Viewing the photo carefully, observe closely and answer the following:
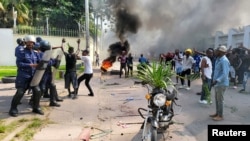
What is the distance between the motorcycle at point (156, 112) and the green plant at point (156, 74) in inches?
4.0

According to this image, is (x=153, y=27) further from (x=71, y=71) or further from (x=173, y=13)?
(x=71, y=71)

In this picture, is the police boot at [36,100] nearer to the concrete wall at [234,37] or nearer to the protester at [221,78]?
the protester at [221,78]

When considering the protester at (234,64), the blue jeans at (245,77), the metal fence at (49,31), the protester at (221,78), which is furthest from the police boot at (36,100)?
the metal fence at (49,31)

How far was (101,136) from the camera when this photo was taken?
5.55m

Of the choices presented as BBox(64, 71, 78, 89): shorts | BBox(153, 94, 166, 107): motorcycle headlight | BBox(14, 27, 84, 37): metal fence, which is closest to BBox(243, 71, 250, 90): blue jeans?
BBox(64, 71, 78, 89): shorts

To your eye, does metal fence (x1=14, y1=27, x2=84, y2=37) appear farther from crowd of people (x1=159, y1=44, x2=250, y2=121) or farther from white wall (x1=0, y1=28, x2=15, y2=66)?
crowd of people (x1=159, y1=44, x2=250, y2=121)

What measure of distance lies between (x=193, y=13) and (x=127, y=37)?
6.12 meters

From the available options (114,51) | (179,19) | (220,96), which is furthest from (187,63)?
(179,19)

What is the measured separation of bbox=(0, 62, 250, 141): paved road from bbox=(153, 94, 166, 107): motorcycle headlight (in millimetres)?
846

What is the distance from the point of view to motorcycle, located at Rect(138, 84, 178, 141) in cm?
456

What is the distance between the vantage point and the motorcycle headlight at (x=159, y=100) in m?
4.73

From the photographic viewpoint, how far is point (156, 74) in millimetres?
5270

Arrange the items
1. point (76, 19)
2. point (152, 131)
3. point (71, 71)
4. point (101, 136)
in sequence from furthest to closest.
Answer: point (76, 19), point (71, 71), point (101, 136), point (152, 131)

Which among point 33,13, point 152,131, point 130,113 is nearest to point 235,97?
point 130,113
